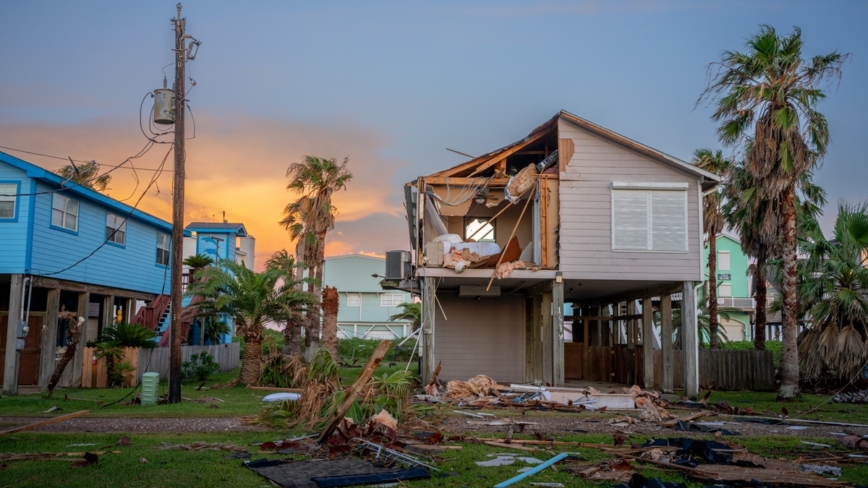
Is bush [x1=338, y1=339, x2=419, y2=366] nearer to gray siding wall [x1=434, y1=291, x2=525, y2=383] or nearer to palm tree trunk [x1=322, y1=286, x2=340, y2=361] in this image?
gray siding wall [x1=434, y1=291, x2=525, y2=383]

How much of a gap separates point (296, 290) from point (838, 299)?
51.7 feet

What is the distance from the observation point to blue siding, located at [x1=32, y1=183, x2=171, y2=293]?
21.0 m

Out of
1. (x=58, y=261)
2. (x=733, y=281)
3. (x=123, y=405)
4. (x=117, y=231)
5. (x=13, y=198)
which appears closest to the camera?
(x=123, y=405)

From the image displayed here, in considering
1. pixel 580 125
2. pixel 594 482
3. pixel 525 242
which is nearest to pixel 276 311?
pixel 525 242

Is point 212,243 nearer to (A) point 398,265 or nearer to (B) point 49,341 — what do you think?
(B) point 49,341

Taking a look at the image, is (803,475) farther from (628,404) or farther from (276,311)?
(276,311)

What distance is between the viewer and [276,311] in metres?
22.4

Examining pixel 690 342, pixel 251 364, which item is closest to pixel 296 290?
pixel 251 364

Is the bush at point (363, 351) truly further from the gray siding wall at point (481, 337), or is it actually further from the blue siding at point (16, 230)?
the blue siding at point (16, 230)

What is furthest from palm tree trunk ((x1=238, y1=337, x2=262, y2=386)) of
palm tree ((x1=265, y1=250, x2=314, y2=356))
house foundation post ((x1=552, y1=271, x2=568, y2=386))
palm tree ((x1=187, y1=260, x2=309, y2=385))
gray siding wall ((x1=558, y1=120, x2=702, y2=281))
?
gray siding wall ((x1=558, y1=120, x2=702, y2=281))

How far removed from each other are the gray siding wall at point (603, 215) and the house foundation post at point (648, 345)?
3.37m

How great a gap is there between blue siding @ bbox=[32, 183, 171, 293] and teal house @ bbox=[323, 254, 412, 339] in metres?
26.9

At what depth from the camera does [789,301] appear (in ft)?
65.9

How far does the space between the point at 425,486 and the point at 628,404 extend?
10157 millimetres
